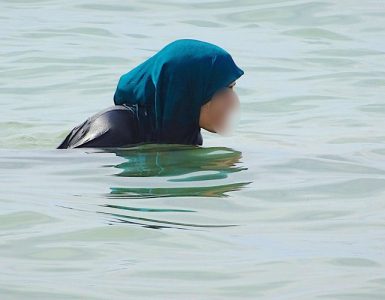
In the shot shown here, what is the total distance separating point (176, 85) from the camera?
718cm

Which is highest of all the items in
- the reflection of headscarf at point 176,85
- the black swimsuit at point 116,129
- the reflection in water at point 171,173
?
the reflection of headscarf at point 176,85

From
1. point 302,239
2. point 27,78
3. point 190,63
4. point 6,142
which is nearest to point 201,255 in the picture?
point 302,239

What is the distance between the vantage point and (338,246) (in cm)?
534

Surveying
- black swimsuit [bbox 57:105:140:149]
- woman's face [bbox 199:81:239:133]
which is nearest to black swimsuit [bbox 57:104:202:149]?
black swimsuit [bbox 57:105:140:149]

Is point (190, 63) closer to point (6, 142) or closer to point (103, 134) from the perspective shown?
point (103, 134)

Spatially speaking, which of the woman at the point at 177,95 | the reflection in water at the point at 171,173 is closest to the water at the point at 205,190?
the reflection in water at the point at 171,173

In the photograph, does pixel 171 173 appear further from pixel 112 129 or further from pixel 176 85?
pixel 176 85

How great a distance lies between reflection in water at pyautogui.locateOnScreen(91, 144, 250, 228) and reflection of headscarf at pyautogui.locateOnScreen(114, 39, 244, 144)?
0.42ft

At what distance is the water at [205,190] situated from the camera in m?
4.86

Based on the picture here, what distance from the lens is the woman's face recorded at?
7.22m

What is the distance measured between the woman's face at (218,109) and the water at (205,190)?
0.18 m

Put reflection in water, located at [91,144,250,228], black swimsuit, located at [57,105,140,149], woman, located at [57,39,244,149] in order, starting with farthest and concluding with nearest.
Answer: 1. woman, located at [57,39,244,149]
2. black swimsuit, located at [57,105,140,149]
3. reflection in water, located at [91,144,250,228]

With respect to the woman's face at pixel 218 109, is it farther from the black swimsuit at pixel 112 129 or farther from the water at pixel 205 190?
the black swimsuit at pixel 112 129

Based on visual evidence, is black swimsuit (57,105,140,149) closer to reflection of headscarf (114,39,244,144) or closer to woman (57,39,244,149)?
woman (57,39,244,149)
